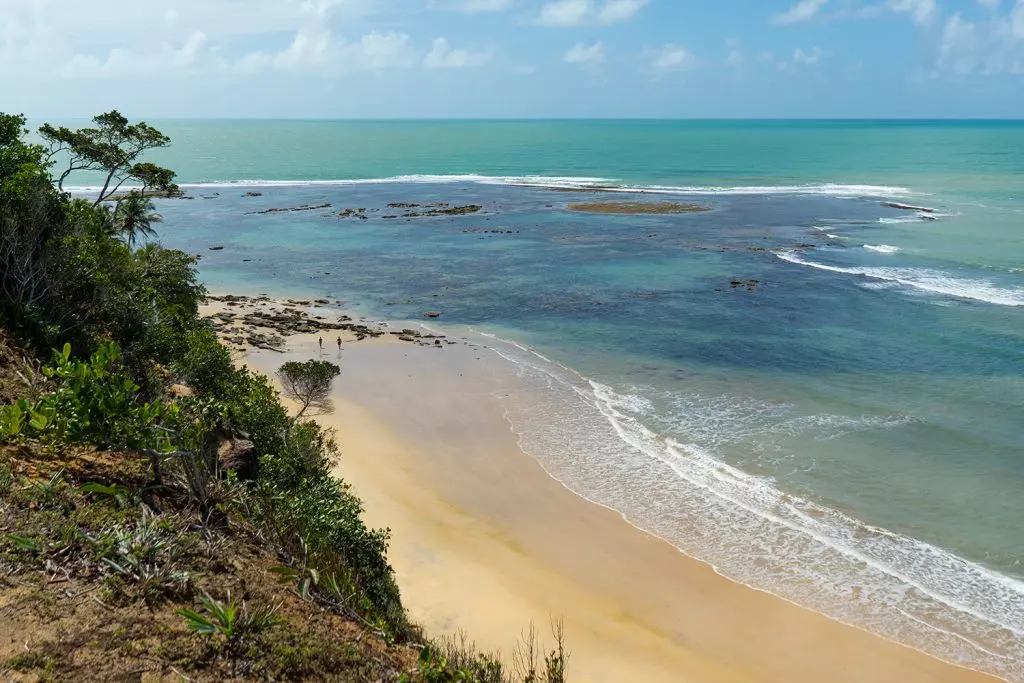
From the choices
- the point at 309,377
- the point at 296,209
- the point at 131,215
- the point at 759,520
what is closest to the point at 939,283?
the point at 759,520

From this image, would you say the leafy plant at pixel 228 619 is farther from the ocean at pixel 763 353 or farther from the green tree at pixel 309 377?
the green tree at pixel 309 377

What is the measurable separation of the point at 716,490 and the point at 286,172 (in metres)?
108

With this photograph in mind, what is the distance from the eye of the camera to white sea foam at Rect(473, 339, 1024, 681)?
45.1ft

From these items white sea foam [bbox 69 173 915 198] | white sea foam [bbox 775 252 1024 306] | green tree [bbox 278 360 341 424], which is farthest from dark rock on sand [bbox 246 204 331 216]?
green tree [bbox 278 360 341 424]

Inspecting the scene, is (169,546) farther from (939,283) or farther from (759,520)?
(939,283)

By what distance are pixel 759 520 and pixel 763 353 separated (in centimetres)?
1396

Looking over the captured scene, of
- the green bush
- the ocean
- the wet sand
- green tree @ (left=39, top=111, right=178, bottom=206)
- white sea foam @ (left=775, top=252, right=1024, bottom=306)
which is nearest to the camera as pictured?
the green bush

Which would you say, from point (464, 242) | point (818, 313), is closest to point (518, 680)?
point (818, 313)

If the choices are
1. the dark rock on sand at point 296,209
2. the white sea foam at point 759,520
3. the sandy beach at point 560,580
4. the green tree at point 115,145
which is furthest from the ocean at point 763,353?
the green tree at point 115,145

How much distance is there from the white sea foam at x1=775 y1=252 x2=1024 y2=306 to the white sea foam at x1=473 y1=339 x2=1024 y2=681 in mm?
19884

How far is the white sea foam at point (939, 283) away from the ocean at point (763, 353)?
0.25 metres

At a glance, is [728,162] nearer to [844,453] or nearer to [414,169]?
[414,169]

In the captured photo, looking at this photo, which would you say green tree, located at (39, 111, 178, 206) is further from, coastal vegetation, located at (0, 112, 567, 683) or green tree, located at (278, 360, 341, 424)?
coastal vegetation, located at (0, 112, 567, 683)

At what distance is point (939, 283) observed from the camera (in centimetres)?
4066
